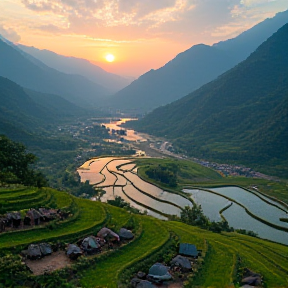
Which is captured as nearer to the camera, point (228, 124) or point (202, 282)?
point (202, 282)

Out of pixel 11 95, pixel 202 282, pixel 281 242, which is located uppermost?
pixel 11 95

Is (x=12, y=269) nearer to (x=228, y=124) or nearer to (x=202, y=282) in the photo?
(x=202, y=282)

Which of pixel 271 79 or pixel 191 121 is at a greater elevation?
pixel 271 79

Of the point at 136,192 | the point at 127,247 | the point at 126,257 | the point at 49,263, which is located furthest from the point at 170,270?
the point at 136,192

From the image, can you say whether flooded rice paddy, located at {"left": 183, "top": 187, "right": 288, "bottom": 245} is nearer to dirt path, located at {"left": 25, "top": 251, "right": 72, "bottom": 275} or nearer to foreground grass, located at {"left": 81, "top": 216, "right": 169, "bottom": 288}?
foreground grass, located at {"left": 81, "top": 216, "right": 169, "bottom": 288}

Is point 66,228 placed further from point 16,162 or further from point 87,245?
point 16,162

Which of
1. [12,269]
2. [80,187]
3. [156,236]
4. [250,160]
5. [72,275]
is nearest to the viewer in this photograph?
[12,269]

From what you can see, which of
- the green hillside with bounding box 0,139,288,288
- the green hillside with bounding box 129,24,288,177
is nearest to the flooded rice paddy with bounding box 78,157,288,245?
the green hillside with bounding box 0,139,288,288

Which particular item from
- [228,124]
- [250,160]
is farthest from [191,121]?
[250,160]
